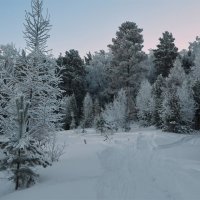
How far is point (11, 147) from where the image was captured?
11.0 meters

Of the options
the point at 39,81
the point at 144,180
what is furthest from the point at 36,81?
the point at 144,180

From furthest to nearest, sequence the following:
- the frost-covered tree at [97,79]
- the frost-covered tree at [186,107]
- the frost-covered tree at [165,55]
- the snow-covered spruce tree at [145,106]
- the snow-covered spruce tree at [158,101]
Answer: the frost-covered tree at [97,79] → the frost-covered tree at [165,55] → the snow-covered spruce tree at [145,106] → the snow-covered spruce tree at [158,101] → the frost-covered tree at [186,107]

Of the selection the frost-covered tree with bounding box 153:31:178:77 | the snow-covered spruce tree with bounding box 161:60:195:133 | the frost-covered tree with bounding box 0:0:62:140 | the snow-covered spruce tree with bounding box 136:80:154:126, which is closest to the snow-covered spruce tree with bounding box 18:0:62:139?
the frost-covered tree with bounding box 0:0:62:140

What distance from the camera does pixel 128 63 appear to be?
180 ft

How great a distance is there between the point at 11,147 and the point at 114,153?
26.7ft

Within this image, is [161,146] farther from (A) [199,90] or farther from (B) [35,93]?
(A) [199,90]

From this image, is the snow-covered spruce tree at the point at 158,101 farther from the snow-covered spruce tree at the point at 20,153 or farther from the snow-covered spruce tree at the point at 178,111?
the snow-covered spruce tree at the point at 20,153

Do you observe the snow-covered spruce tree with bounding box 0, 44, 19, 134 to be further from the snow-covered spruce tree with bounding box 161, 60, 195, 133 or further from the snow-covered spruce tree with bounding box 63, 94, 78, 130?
the snow-covered spruce tree with bounding box 63, 94, 78, 130

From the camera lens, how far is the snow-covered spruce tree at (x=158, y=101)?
36.8 m

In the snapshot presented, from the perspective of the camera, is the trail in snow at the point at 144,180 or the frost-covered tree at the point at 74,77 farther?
the frost-covered tree at the point at 74,77

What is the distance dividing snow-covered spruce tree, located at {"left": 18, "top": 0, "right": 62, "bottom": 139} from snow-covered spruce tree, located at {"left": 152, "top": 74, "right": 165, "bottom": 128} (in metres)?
21.3

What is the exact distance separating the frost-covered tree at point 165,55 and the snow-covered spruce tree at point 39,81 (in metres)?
42.5

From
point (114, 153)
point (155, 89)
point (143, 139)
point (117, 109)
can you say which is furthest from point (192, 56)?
point (114, 153)

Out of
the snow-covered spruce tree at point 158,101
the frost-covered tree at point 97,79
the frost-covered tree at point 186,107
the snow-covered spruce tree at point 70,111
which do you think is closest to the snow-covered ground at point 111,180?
the frost-covered tree at point 186,107
